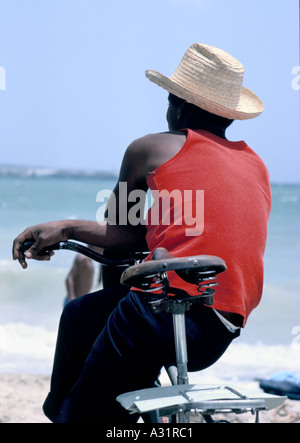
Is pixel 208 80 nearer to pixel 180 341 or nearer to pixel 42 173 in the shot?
pixel 180 341

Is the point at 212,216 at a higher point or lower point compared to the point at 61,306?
higher

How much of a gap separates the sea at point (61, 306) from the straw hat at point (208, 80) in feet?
18.4

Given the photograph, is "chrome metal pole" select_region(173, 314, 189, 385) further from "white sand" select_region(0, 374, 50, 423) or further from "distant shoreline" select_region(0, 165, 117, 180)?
"distant shoreline" select_region(0, 165, 117, 180)

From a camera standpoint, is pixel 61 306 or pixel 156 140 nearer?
pixel 156 140

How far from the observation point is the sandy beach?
488cm

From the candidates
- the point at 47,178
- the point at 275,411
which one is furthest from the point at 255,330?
the point at 47,178

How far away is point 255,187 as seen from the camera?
227 cm

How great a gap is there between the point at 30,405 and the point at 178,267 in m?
3.98

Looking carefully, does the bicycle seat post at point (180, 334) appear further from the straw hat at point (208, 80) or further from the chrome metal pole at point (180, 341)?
the straw hat at point (208, 80)

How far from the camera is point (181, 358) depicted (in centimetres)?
199

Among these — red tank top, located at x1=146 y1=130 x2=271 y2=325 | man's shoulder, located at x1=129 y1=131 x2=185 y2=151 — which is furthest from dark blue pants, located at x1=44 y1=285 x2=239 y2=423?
man's shoulder, located at x1=129 y1=131 x2=185 y2=151

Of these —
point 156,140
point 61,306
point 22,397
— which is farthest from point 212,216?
point 61,306
